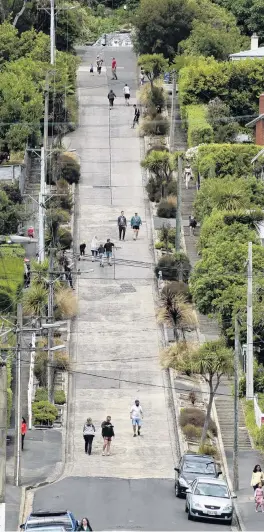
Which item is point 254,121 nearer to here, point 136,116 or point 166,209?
point 136,116

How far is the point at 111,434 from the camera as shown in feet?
220

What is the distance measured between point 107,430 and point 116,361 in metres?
10.8

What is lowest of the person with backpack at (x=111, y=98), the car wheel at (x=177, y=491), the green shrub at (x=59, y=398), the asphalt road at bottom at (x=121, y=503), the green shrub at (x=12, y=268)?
the asphalt road at bottom at (x=121, y=503)

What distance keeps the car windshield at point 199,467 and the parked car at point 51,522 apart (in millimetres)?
7600

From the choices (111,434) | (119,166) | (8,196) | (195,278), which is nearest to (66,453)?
(111,434)

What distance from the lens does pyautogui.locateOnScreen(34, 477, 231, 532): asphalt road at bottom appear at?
59.1m

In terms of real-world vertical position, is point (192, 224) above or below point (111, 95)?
below

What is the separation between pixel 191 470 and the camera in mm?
63156

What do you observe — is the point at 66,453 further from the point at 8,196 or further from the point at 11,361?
the point at 8,196

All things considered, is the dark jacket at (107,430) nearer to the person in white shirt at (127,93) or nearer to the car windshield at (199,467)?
the car windshield at (199,467)

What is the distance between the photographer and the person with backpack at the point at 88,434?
6738 centimetres

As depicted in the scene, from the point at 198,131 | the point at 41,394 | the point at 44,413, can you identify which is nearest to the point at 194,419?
the point at 44,413

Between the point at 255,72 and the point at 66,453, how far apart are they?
45.6 m

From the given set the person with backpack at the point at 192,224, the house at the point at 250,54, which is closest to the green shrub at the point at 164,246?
the person with backpack at the point at 192,224
